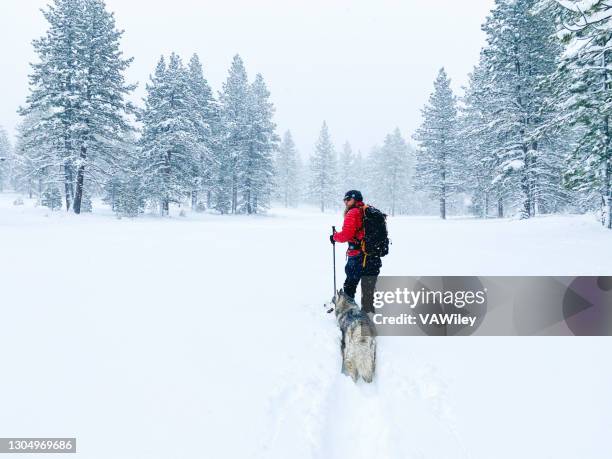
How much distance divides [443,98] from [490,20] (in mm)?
13765

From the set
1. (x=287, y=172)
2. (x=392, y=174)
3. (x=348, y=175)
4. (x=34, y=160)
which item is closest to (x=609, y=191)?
(x=34, y=160)

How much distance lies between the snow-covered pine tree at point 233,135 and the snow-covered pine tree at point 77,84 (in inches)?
523

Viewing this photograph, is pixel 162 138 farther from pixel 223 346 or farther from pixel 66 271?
pixel 223 346

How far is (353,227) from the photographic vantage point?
5.76m

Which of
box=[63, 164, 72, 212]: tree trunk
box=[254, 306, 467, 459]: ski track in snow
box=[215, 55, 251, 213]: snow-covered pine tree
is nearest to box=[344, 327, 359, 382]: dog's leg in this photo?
box=[254, 306, 467, 459]: ski track in snow

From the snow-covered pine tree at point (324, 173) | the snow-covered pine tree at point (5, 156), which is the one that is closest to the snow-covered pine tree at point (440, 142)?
the snow-covered pine tree at point (324, 173)

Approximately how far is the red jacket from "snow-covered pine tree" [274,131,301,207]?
60.4 meters

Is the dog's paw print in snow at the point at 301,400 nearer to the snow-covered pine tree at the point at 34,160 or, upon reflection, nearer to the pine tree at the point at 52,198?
the snow-covered pine tree at the point at 34,160

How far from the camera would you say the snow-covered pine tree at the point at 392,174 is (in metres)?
57.5

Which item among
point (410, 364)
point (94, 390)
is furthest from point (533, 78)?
point (94, 390)

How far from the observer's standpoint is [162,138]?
2811cm

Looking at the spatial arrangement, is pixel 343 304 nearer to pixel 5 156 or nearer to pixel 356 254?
pixel 356 254

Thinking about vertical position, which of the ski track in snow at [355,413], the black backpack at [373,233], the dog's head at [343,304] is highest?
the black backpack at [373,233]

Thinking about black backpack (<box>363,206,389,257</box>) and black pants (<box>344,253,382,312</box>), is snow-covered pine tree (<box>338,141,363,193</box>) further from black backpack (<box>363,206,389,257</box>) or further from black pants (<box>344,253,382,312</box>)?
Answer: black backpack (<box>363,206,389,257</box>)
